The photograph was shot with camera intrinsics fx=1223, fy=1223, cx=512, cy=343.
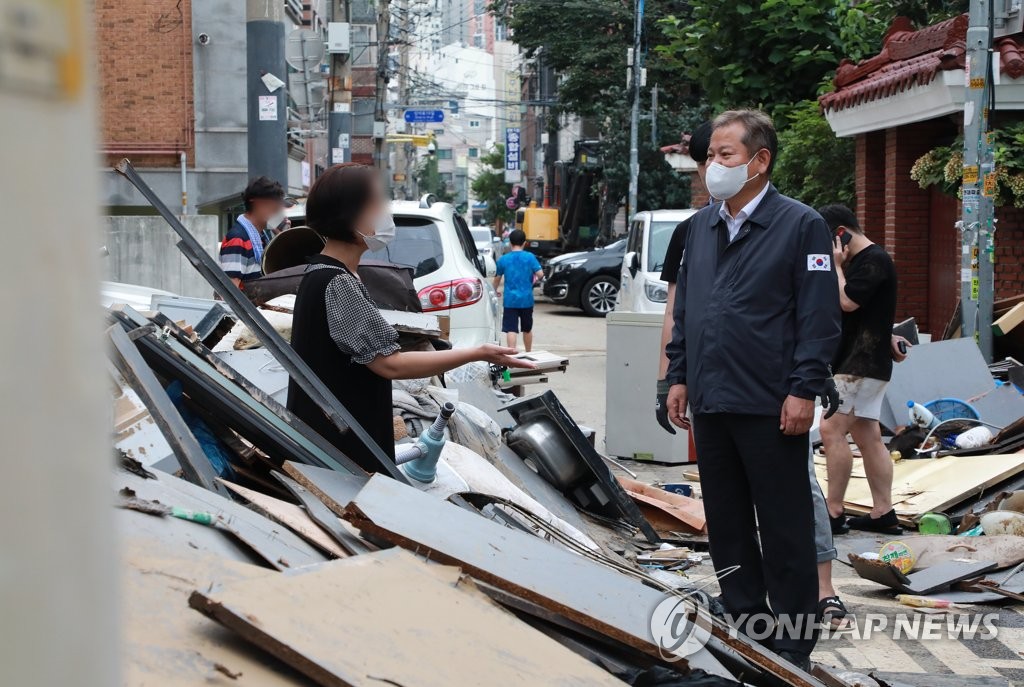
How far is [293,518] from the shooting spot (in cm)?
341

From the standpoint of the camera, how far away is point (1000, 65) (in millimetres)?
10875

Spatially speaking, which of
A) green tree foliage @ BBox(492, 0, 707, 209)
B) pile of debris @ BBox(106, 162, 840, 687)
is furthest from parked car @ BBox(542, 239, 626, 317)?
pile of debris @ BBox(106, 162, 840, 687)

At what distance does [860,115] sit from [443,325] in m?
7.60

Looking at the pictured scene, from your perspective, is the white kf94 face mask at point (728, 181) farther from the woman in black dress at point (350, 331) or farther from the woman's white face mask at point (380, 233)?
the woman's white face mask at point (380, 233)

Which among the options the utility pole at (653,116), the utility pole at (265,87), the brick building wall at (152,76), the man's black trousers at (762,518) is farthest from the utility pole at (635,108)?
the man's black trousers at (762,518)

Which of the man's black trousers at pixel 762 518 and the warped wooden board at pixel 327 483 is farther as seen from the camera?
the man's black trousers at pixel 762 518

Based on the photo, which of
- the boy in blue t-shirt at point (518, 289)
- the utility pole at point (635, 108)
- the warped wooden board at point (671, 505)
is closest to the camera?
the warped wooden board at point (671, 505)

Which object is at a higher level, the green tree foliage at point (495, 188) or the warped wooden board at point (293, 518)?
the green tree foliage at point (495, 188)

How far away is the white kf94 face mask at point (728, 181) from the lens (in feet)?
14.3

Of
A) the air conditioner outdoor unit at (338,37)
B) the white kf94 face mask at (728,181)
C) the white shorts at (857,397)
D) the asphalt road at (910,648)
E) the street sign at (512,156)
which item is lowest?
the asphalt road at (910,648)

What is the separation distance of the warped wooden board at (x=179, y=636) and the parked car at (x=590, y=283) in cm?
2267

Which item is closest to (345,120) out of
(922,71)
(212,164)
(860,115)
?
(212,164)

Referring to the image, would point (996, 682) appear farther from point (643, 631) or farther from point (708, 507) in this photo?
point (643, 631)

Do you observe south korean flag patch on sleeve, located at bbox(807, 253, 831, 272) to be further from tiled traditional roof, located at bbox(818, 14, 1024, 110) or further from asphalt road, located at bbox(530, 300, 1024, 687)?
tiled traditional roof, located at bbox(818, 14, 1024, 110)
